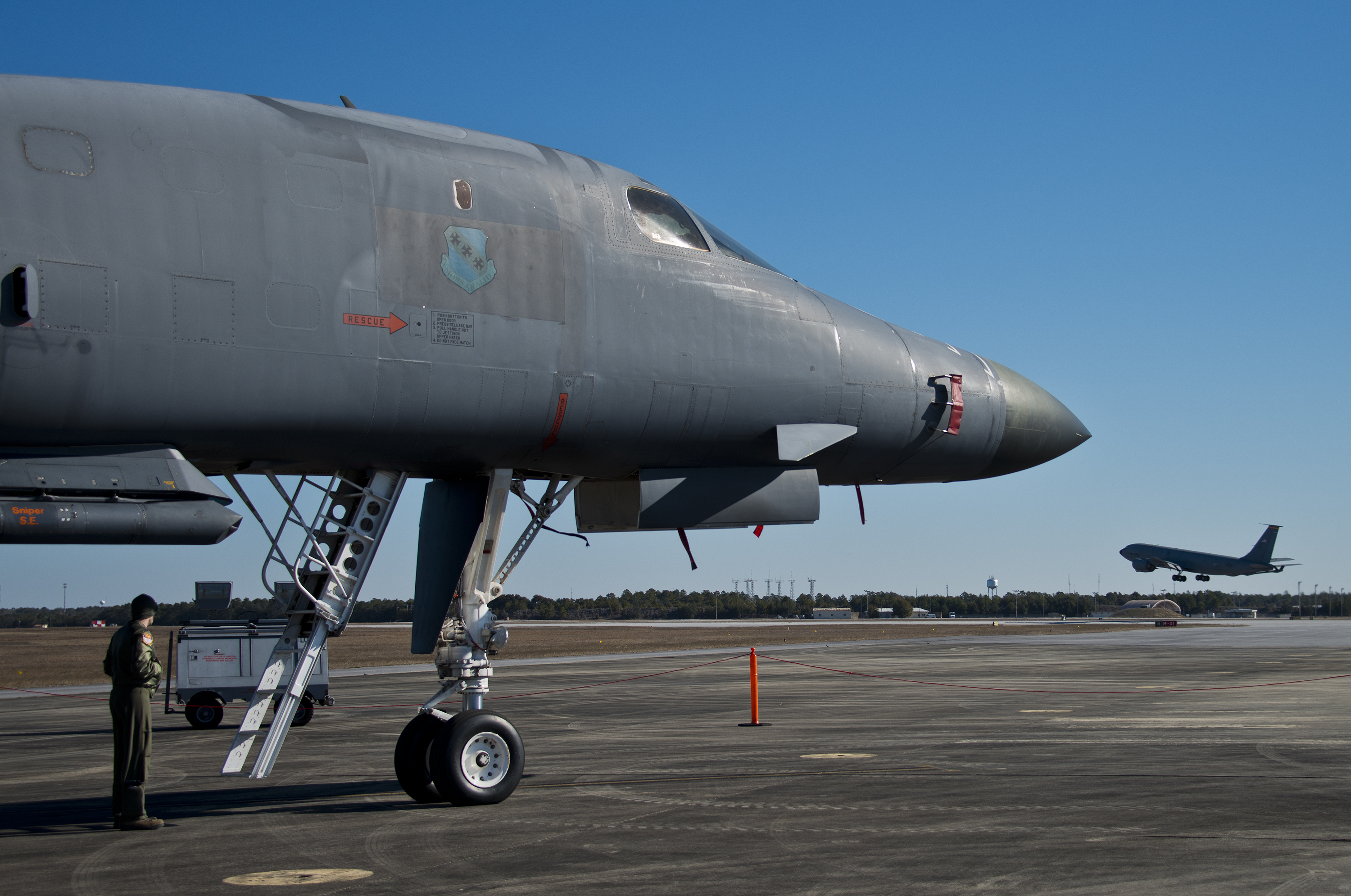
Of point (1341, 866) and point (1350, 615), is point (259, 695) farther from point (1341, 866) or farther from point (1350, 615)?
point (1350, 615)

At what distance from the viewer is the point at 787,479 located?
1109 centimetres

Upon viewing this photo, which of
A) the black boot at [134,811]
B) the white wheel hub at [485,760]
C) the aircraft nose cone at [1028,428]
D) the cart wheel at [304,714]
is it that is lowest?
the cart wheel at [304,714]

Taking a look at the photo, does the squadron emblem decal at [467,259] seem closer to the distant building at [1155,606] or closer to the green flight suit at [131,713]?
the green flight suit at [131,713]

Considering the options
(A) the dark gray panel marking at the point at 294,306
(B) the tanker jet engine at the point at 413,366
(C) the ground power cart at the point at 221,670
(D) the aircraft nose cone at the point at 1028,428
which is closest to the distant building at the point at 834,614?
(C) the ground power cart at the point at 221,670

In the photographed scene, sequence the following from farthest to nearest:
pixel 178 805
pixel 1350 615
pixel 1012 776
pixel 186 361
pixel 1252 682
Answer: pixel 1350 615, pixel 1252 682, pixel 1012 776, pixel 178 805, pixel 186 361

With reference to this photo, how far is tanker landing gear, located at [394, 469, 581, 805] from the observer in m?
9.58

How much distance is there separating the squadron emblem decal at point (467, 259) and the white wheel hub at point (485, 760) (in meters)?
3.73

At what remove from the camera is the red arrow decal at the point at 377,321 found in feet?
28.5

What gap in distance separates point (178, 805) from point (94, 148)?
605cm

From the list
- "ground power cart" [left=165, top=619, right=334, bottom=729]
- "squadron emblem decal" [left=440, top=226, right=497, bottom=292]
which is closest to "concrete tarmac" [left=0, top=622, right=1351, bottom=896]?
"ground power cart" [left=165, top=619, right=334, bottom=729]

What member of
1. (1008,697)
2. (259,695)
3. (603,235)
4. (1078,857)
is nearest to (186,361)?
(259,695)

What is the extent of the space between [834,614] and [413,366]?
131 meters

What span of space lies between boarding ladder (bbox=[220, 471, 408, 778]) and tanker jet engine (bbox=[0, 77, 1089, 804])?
27 millimetres

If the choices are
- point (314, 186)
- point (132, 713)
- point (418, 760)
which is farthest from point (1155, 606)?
point (314, 186)
